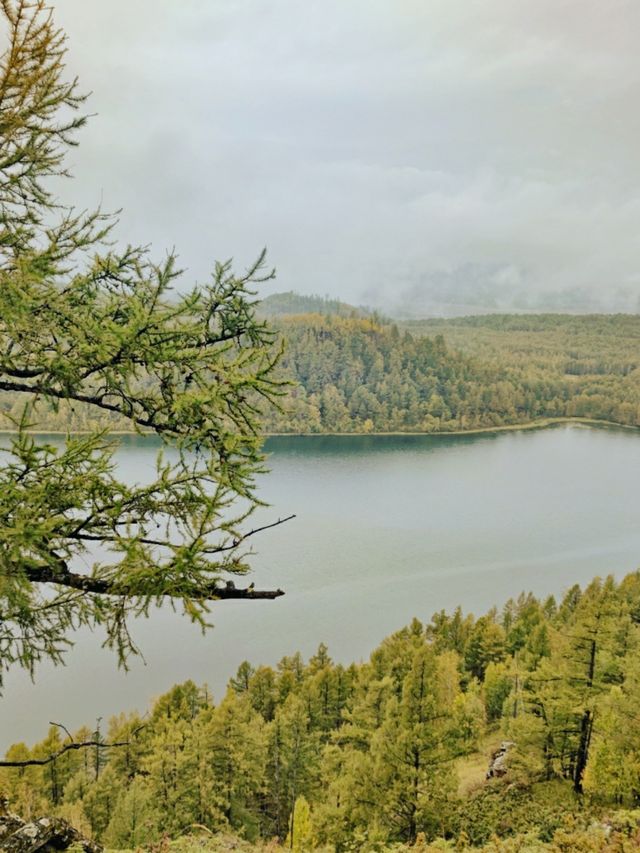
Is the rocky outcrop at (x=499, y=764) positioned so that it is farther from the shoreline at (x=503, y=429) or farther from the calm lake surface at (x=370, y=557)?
the shoreline at (x=503, y=429)

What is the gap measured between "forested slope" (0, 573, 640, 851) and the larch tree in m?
2.69

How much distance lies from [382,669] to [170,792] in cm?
1008

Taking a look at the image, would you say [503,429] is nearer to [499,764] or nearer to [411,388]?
[411,388]

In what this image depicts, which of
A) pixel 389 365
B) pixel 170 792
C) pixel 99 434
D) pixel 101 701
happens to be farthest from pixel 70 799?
pixel 389 365

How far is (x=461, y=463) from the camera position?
86.9 meters

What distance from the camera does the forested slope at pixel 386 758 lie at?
1226 centimetres

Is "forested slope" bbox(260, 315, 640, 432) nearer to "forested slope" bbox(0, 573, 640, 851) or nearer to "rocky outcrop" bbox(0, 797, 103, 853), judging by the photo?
"forested slope" bbox(0, 573, 640, 851)

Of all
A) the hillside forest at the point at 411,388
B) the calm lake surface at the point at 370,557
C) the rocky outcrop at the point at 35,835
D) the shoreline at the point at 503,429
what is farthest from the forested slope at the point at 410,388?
the rocky outcrop at the point at 35,835

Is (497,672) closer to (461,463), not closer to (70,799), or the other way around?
(70,799)

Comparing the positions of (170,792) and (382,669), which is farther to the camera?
(382,669)

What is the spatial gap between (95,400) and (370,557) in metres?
42.5

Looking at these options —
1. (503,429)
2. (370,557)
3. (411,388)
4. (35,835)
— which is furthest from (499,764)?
(411,388)

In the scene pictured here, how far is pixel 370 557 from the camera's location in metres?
44.8

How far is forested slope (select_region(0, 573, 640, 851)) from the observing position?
483 inches
